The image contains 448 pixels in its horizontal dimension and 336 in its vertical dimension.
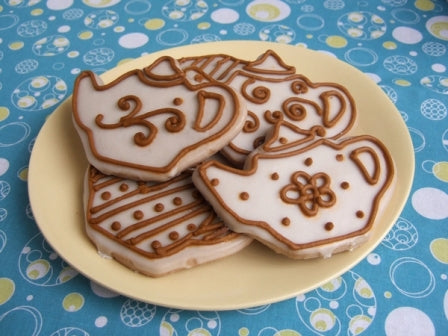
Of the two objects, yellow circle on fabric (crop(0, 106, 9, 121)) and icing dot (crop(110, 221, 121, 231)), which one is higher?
icing dot (crop(110, 221, 121, 231))

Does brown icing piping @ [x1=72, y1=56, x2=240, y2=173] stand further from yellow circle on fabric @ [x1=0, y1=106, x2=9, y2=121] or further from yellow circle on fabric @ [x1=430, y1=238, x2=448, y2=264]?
yellow circle on fabric @ [x1=430, y1=238, x2=448, y2=264]

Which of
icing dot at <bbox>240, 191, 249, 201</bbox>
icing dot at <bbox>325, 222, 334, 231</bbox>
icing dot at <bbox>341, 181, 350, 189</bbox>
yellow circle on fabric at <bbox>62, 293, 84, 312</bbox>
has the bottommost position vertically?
yellow circle on fabric at <bbox>62, 293, 84, 312</bbox>

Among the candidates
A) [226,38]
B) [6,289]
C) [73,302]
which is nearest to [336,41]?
[226,38]

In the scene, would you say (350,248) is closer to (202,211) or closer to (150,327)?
(202,211)

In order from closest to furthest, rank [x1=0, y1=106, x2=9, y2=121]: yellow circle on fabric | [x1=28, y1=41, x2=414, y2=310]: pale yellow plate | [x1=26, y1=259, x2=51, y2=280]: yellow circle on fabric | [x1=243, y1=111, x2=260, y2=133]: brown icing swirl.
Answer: [x1=28, y1=41, x2=414, y2=310]: pale yellow plate, [x1=26, y1=259, x2=51, y2=280]: yellow circle on fabric, [x1=243, y1=111, x2=260, y2=133]: brown icing swirl, [x1=0, y1=106, x2=9, y2=121]: yellow circle on fabric

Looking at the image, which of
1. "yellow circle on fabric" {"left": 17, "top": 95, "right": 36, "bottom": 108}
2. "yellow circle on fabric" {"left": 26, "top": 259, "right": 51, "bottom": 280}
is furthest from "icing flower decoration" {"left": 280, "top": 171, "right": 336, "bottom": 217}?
"yellow circle on fabric" {"left": 17, "top": 95, "right": 36, "bottom": 108}

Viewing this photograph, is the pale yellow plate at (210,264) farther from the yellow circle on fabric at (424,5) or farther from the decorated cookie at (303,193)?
the yellow circle on fabric at (424,5)

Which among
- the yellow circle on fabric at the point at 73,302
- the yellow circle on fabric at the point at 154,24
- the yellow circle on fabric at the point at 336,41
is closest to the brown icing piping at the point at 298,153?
the yellow circle on fabric at the point at 73,302
